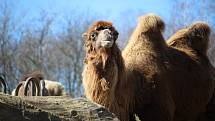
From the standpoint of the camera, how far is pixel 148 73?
727 centimetres

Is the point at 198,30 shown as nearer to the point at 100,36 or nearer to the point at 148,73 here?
the point at 148,73

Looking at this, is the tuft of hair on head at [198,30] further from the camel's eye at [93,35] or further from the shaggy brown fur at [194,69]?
the camel's eye at [93,35]

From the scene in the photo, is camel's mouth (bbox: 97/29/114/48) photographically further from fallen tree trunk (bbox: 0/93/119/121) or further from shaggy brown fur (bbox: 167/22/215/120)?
fallen tree trunk (bbox: 0/93/119/121)

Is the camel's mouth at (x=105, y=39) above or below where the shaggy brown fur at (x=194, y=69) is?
above

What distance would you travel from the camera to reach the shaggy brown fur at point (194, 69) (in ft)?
26.5

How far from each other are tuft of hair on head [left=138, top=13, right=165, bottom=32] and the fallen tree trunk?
3.98 metres

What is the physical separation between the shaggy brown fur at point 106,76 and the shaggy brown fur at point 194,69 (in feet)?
5.25

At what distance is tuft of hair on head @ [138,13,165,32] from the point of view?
813 centimetres

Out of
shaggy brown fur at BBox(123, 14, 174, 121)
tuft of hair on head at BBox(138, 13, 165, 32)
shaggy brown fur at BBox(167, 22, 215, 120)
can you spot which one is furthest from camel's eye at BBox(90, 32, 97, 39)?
shaggy brown fur at BBox(167, 22, 215, 120)

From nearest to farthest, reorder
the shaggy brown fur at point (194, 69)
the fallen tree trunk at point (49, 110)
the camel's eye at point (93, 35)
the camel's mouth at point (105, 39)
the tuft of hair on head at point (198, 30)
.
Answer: the fallen tree trunk at point (49, 110), the camel's mouth at point (105, 39), the camel's eye at point (93, 35), the shaggy brown fur at point (194, 69), the tuft of hair on head at point (198, 30)

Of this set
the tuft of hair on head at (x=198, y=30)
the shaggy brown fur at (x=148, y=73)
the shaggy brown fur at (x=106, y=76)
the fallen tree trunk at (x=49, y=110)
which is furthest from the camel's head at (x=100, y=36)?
the tuft of hair on head at (x=198, y=30)

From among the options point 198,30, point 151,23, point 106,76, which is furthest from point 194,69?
point 106,76

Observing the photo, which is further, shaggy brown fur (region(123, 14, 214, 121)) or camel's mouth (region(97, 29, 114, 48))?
shaggy brown fur (region(123, 14, 214, 121))

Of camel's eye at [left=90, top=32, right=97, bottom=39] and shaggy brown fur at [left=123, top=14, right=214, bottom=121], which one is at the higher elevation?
camel's eye at [left=90, top=32, right=97, bottom=39]
